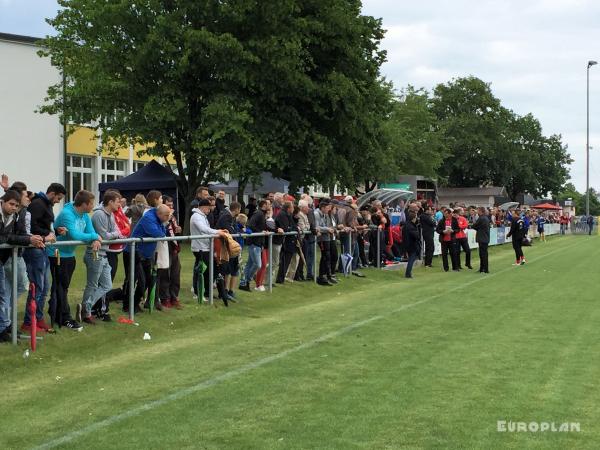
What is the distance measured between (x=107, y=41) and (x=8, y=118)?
34.4ft

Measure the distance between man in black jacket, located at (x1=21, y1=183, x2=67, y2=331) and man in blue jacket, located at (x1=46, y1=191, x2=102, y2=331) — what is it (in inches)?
4.7

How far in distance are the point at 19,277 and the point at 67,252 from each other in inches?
36.2

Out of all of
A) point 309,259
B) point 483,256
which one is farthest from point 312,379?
point 483,256

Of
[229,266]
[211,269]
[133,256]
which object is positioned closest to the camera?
[133,256]

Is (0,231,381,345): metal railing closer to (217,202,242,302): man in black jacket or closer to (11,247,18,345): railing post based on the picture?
(11,247,18,345): railing post

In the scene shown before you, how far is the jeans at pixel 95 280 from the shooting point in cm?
1055

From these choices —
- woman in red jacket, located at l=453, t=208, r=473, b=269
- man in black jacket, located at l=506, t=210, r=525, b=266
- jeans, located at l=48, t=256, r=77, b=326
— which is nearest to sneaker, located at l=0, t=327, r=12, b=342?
jeans, located at l=48, t=256, r=77, b=326

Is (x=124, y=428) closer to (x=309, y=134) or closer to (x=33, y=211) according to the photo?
(x=33, y=211)

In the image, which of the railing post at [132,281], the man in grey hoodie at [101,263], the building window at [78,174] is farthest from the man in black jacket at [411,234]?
the building window at [78,174]

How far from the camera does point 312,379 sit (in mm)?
7934

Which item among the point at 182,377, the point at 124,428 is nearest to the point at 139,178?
the point at 182,377

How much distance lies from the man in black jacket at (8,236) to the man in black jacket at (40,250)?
1.67 feet

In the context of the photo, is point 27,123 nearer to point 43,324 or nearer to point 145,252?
point 145,252

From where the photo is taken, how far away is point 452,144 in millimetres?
86500
